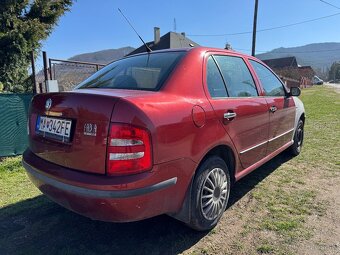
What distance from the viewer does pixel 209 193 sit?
2.97 m

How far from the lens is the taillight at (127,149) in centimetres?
223

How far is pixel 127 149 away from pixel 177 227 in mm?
1303

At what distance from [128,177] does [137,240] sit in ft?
3.11

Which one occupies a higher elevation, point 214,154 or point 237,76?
point 237,76

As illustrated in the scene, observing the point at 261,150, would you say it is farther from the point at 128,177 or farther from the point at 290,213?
the point at 128,177

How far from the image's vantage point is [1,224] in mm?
3275

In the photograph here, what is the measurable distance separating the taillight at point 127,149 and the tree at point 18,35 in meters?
12.3

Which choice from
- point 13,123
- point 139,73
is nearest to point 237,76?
point 139,73

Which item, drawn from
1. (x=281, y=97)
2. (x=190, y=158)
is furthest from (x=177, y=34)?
(x=190, y=158)

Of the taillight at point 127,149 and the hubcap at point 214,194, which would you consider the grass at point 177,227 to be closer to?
the hubcap at point 214,194

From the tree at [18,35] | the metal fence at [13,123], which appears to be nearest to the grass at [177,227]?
the metal fence at [13,123]

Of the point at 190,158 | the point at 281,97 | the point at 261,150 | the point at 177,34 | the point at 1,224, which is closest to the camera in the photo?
the point at 190,158

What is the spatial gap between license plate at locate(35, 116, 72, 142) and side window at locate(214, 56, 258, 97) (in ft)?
5.60

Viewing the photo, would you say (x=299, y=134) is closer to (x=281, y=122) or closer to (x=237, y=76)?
(x=281, y=122)
